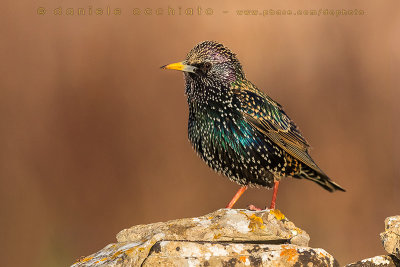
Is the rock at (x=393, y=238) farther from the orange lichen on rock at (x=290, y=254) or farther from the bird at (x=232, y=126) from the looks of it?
the bird at (x=232, y=126)

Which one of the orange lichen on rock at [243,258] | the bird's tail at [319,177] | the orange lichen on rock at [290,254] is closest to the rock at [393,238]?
the orange lichen on rock at [290,254]

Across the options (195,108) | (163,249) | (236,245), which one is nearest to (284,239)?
(236,245)

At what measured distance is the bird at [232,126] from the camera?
15.8 ft

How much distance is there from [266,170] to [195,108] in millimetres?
794

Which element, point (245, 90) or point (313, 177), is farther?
point (313, 177)

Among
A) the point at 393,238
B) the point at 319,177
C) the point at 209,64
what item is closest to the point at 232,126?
the point at 209,64

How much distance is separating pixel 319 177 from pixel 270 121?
0.77 metres

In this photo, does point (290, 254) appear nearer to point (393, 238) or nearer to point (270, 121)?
point (393, 238)

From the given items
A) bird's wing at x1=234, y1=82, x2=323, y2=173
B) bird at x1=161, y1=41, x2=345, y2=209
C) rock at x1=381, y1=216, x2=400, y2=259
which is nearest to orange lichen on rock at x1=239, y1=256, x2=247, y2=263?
rock at x1=381, y1=216, x2=400, y2=259

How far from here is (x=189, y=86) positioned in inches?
199

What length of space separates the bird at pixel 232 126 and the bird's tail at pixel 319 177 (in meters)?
0.11

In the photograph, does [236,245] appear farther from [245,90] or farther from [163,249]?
[245,90]

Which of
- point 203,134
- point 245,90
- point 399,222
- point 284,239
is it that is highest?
point 245,90

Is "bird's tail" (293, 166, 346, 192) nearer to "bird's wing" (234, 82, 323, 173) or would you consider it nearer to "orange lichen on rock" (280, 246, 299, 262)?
"bird's wing" (234, 82, 323, 173)
